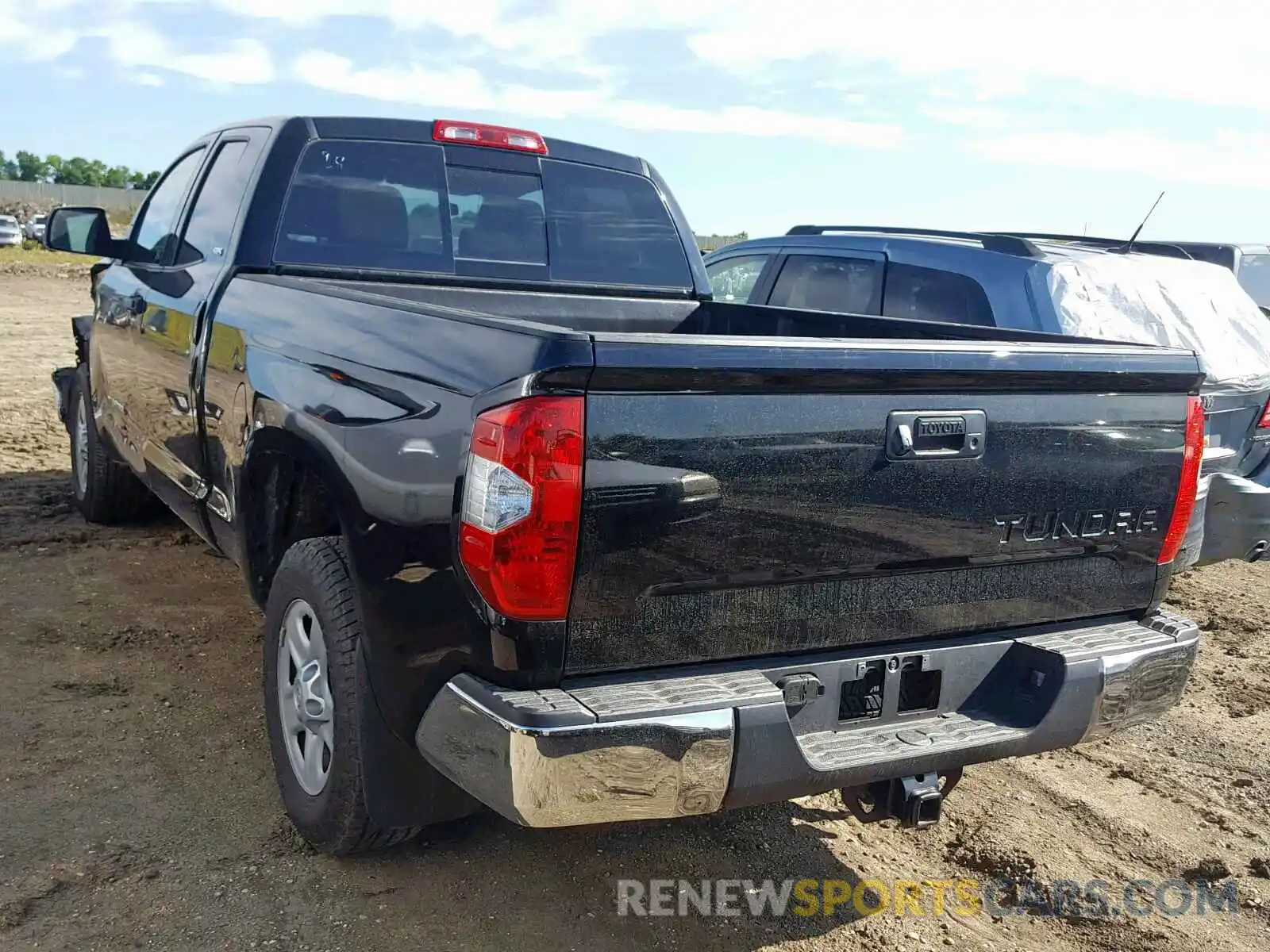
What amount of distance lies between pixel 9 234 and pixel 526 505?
46274 millimetres

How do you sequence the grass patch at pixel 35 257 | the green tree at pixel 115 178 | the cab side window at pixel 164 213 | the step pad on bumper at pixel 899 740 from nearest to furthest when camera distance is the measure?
the step pad on bumper at pixel 899 740
the cab side window at pixel 164 213
the grass patch at pixel 35 257
the green tree at pixel 115 178

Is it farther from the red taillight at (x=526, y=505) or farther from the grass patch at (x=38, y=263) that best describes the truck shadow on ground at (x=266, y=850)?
the grass patch at (x=38, y=263)

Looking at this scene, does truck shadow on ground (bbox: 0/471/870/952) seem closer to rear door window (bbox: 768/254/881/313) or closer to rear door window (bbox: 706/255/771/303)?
rear door window (bbox: 768/254/881/313)

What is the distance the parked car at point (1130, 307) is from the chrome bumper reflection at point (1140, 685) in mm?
2074

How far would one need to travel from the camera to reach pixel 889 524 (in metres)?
2.69

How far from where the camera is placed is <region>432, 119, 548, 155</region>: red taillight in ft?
15.0

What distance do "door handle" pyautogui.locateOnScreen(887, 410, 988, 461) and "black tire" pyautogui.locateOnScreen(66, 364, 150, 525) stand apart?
14.8 feet

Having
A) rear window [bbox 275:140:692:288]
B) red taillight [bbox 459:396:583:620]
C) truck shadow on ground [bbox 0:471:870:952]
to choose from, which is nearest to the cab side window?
rear window [bbox 275:140:692:288]

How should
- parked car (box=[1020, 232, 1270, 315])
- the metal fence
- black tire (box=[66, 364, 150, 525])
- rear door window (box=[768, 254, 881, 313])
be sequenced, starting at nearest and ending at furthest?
black tire (box=[66, 364, 150, 525]), rear door window (box=[768, 254, 881, 313]), parked car (box=[1020, 232, 1270, 315]), the metal fence

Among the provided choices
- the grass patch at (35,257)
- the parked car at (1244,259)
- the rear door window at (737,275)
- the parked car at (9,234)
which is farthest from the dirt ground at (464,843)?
the parked car at (9,234)

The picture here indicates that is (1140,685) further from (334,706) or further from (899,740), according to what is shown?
(334,706)

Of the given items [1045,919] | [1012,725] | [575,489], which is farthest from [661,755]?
[1045,919]

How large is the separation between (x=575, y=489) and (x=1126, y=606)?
1.68m

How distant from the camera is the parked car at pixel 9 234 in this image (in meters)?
Result: 41.5
